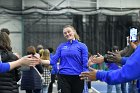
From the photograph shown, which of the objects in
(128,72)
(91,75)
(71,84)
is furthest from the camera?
(71,84)

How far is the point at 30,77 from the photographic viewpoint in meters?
10.7

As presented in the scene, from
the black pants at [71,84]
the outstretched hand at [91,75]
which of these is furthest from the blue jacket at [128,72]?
the black pants at [71,84]

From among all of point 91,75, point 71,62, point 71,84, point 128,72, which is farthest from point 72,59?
point 128,72

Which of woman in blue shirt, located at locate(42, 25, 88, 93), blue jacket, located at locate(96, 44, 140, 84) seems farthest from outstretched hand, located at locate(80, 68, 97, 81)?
woman in blue shirt, located at locate(42, 25, 88, 93)

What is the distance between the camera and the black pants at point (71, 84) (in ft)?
27.5

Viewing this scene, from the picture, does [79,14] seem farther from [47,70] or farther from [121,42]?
[47,70]

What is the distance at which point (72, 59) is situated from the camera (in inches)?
334

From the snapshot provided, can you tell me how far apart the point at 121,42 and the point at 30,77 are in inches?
731

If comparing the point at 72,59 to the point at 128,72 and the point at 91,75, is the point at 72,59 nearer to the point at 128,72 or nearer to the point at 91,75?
the point at 91,75

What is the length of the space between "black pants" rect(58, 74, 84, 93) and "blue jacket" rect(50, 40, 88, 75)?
0.10 meters

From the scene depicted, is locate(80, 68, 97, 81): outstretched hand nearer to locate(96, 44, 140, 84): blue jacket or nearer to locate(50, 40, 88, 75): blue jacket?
locate(96, 44, 140, 84): blue jacket

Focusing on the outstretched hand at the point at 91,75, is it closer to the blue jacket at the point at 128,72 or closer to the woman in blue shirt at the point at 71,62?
the blue jacket at the point at 128,72

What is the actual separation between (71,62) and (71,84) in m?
0.42

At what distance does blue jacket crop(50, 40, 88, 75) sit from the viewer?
8438mm
